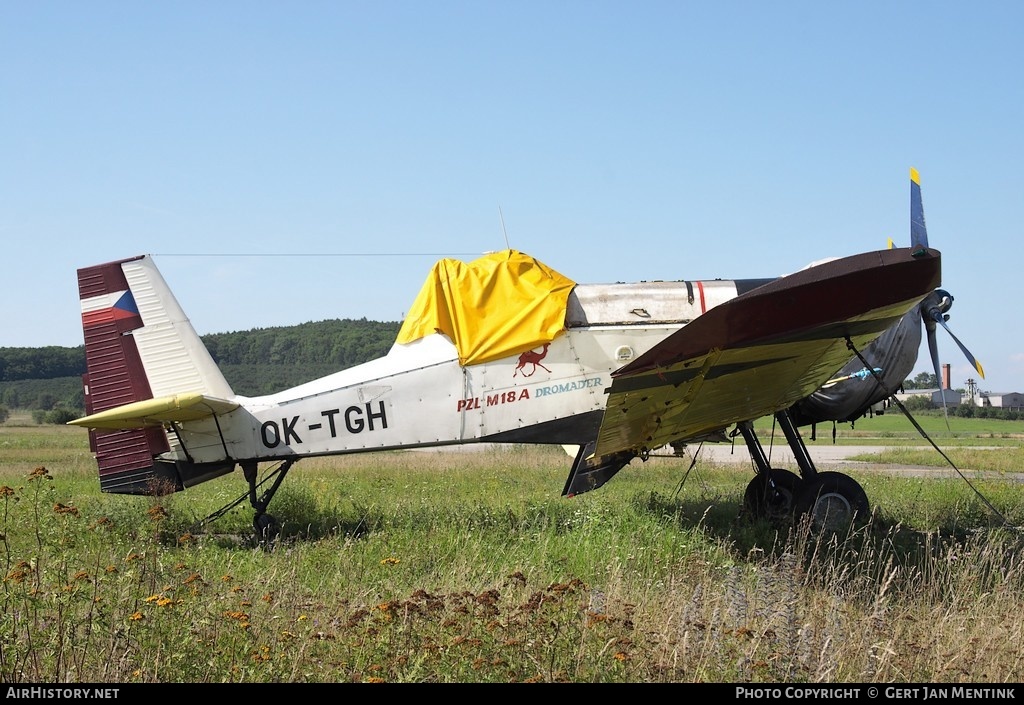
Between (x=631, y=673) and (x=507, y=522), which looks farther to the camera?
(x=507, y=522)

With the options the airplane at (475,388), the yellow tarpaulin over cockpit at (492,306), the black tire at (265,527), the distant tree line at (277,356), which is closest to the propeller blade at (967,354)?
the airplane at (475,388)

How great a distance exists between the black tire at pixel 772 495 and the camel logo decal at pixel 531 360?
300 centimetres

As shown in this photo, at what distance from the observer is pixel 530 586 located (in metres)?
5.90

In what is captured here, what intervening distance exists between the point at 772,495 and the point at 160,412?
21.5 feet

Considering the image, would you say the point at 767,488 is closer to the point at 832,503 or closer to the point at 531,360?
the point at 832,503

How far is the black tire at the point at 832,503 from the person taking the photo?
8414 millimetres

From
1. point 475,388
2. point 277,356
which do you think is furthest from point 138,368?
point 277,356

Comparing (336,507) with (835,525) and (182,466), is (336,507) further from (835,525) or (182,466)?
(835,525)

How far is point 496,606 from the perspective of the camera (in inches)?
199

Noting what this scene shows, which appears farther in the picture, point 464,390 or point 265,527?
point 265,527

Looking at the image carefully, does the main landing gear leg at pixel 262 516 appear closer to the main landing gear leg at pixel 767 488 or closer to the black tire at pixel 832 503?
the main landing gear leg at pixel 767 488

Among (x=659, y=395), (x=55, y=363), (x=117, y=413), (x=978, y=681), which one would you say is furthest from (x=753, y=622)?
(x=55, y=363)

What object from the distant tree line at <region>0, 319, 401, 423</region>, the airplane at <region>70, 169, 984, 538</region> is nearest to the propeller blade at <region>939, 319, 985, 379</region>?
the airplane at <region>70, 169, 984, 538</region>

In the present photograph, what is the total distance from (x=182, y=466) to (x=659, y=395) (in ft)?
17.1
